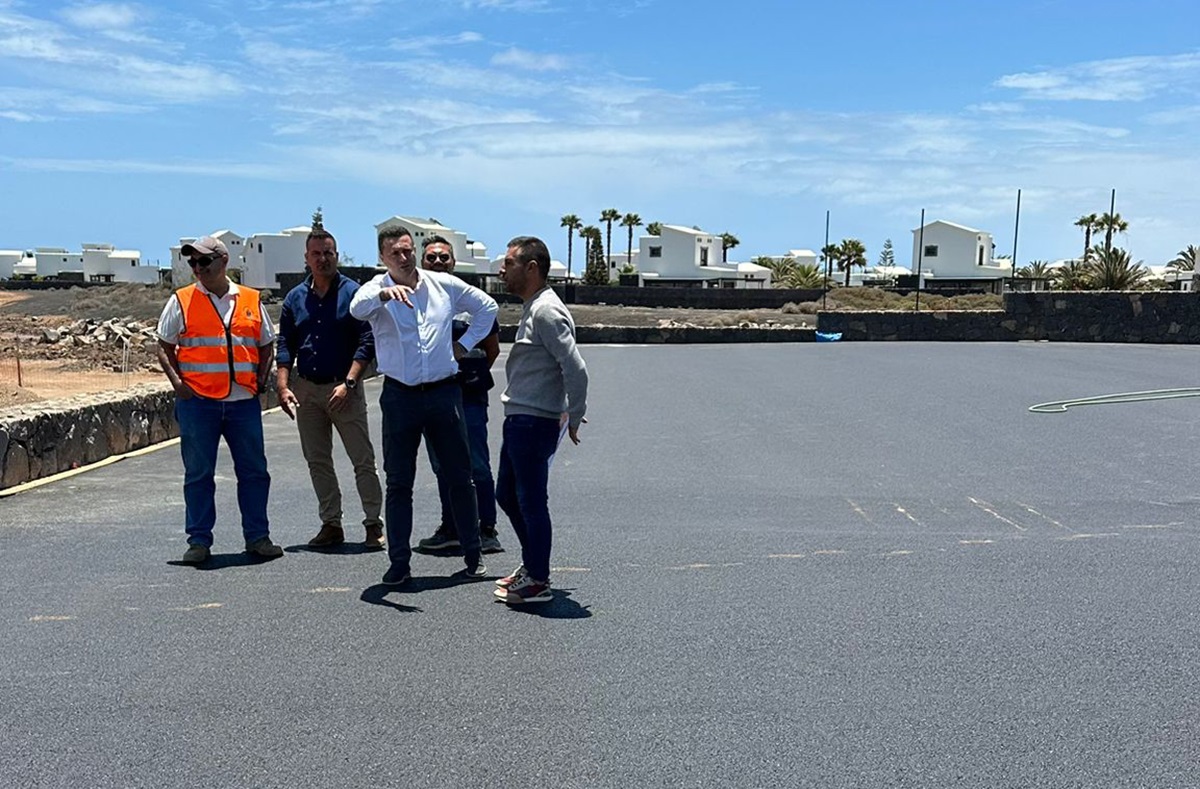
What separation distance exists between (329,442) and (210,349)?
0.92 metres

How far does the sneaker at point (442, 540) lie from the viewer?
6047mm

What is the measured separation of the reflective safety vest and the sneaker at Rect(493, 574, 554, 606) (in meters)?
2.04

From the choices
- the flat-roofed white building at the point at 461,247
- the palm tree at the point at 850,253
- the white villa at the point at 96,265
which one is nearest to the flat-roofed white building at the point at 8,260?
the white villa at the point at 96,265

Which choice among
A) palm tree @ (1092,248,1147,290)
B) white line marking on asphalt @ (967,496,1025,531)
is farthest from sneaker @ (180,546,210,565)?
palm tree @ (1092,248,1147,290)

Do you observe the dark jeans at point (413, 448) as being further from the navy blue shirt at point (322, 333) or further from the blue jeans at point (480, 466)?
the navy blue shirt at point (322, 333)

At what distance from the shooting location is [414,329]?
5.15 metres

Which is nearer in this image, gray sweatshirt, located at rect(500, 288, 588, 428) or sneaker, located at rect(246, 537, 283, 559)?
gray sweatshirt, located at rect(500, 288, 588, 428)

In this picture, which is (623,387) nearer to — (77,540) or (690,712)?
(77,540)

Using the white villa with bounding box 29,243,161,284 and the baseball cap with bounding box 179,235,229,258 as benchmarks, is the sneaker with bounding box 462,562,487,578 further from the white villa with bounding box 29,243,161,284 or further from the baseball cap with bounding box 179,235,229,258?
the white villa with bounding box 29,243,161,284

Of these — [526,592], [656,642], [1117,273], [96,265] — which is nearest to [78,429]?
[526,592]

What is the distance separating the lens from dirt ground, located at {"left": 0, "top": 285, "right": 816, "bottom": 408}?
1855 centimetres

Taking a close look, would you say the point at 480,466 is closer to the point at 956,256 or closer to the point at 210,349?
the point at 210,349

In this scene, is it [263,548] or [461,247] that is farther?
[461,247]

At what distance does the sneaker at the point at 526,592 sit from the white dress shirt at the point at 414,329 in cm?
107
